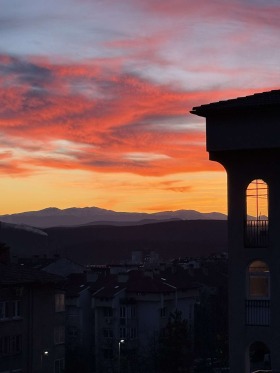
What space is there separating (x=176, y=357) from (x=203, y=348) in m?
17.8

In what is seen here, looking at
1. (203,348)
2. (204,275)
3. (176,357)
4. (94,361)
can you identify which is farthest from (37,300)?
(204,275)

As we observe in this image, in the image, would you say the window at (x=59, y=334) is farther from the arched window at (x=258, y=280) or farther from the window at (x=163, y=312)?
the arched window at (x=258, y=280)

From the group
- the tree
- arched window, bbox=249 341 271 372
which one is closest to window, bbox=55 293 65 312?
the tree

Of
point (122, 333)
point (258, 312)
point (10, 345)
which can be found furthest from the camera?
point (122, 333)

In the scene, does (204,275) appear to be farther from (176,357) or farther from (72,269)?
(176,357)

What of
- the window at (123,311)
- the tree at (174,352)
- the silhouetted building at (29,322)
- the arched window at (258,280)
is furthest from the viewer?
the window at (123,311)

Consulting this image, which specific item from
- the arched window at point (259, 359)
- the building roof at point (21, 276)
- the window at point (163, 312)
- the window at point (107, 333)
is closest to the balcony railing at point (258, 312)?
the arched window at point (259, 359)

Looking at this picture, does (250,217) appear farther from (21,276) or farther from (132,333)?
(132,333)

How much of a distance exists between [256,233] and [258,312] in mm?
2593

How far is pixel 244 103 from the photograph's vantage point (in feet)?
92.7

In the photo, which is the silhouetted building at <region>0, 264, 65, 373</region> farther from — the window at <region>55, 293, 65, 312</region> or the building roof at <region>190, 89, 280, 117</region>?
the building roof at <region>190, 89, 280, 117</region>

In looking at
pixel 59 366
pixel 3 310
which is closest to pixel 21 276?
pixel 3 310

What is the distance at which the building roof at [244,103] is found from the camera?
2750cm

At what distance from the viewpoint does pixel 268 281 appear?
27719mm
